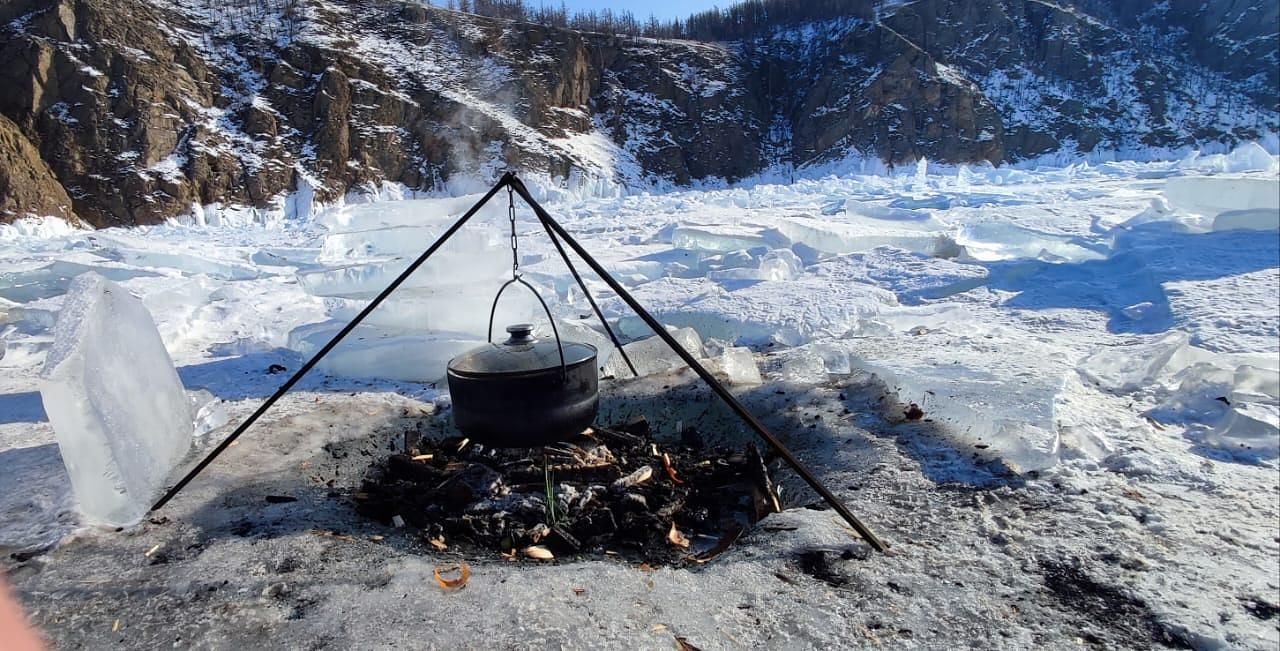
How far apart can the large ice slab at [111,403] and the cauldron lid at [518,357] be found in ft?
4.56

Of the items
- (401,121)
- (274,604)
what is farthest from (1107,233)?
(401,121)

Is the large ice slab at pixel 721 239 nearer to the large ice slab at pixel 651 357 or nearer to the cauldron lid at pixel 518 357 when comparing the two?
the large ice slab at pixel 651 357

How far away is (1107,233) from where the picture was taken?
8.26 m

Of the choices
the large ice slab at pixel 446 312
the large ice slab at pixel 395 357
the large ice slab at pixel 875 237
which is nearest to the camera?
the large ice slab at pixel 395 357

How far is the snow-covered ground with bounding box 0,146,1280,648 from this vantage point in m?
1.92

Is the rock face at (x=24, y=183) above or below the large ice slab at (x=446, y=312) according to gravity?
above

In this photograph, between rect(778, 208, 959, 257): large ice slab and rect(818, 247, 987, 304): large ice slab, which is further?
rect(778, 208, 959, 257): large ice slab

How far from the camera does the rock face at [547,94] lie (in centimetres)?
2105

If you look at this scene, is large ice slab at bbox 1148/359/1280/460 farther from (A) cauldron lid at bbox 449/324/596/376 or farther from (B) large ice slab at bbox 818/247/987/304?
(B) large ice slab at bbox 818/247/987/304

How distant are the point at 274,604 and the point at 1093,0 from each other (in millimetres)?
54960

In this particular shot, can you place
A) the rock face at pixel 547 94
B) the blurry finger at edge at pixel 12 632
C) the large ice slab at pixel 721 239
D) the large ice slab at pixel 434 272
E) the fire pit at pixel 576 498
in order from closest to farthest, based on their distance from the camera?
1. the blurry finger at edge at pixel 12 632
2. the fire pit at pixel 576 498
3. the large ice slab at pixel 434 272
4. the large ice slab at pixel 721 239
5. the rock face at pixel 547 94

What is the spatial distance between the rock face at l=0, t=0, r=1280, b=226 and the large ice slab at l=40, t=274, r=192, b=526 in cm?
1971

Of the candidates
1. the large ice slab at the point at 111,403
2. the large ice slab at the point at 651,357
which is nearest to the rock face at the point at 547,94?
the large ice slab at the point at 111,403

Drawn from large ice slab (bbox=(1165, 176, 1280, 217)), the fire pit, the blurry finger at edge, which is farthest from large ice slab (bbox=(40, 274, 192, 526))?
large ice slab (bbox=(1165, 176, 1280, 217))
